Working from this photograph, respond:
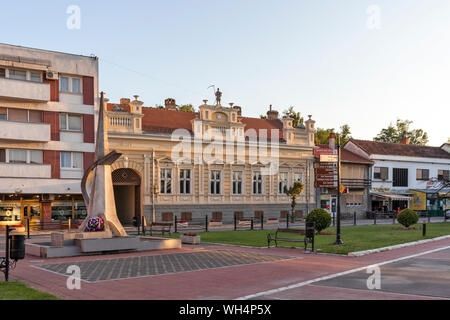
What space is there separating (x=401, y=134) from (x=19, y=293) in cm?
8183

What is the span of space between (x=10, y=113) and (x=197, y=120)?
556 inches

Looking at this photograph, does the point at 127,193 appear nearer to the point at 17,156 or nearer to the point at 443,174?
the point at 17,156

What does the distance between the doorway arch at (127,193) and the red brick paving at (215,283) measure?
67.2 feet

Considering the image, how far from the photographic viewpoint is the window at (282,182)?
4528cm

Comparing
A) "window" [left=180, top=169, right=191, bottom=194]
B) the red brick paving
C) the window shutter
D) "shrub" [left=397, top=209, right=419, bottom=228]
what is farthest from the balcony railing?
the red brick paving

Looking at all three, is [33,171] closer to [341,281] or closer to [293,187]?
[293,187]

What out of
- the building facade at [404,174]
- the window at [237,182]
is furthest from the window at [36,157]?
the building facade at [404,174]

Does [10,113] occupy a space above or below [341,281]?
above

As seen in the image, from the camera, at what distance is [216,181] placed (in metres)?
41.8

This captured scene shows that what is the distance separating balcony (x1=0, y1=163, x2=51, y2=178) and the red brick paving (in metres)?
18.2

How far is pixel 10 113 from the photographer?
3369 centimetres

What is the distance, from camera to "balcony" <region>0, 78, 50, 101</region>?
32781 mm

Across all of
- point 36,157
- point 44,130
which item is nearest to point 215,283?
point 44,130

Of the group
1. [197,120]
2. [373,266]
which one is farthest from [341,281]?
[197,120]
